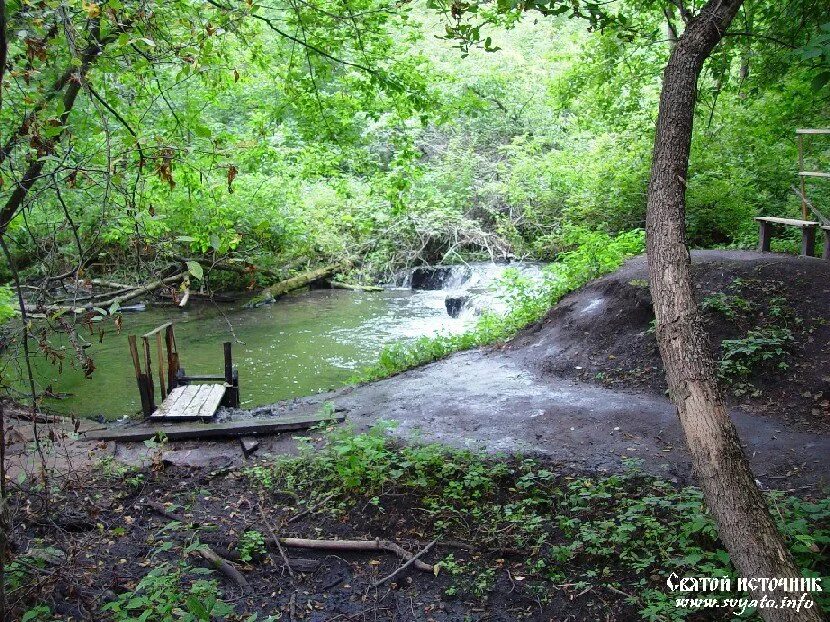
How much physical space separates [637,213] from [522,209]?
21.6 feet

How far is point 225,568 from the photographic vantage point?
434 centimetres

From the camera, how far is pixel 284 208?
17.5 m

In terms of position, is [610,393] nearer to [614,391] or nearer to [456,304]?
[614,391]

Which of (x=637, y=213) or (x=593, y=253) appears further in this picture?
(x=637, y=213)

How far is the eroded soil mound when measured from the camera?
6914 mm

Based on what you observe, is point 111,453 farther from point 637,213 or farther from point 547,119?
point 547,119

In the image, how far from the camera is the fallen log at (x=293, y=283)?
17.7m

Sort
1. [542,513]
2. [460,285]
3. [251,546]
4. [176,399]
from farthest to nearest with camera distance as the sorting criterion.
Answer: [460,285] → [176,399] → [542,513] → [251,546]

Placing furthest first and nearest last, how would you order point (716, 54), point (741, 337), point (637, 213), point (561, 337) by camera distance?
point (637, 213), point (561, 337), point (741, 337), point (716, 54)

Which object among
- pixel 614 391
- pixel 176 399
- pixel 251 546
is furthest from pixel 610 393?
pixel 176 399

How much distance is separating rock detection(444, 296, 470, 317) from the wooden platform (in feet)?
24.7

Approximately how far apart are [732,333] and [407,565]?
5481 millimetres

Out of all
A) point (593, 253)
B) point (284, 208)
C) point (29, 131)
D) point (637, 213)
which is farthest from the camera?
point (284, 208)

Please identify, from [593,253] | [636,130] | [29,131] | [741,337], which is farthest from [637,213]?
[29,131]
